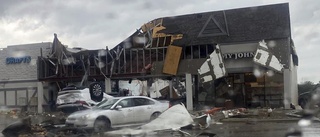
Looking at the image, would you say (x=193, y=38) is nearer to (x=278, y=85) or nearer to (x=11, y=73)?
(x=278, y=85)

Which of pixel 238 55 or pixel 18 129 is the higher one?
pixel 238 55

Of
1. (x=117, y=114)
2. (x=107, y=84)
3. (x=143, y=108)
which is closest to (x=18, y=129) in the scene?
(x=117, y=114)

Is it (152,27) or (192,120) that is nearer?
(192,120)

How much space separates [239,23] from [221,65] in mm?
3350

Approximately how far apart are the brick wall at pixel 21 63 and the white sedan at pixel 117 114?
20.1 meters

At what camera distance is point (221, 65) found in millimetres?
28141

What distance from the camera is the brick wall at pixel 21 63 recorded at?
35.4 metres

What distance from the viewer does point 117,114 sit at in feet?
50.5

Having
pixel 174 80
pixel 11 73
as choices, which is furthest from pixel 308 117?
pixel 11 73

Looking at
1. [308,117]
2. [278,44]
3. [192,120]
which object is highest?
[278,44]

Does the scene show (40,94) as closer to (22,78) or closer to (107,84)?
(22,78)

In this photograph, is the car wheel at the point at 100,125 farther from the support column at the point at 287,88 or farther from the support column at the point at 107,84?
the support column at the point at 107,84

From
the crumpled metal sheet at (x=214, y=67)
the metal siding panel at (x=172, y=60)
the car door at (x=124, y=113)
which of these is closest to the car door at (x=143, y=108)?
the car door at (x=124, y=113)

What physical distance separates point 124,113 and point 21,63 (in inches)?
927
